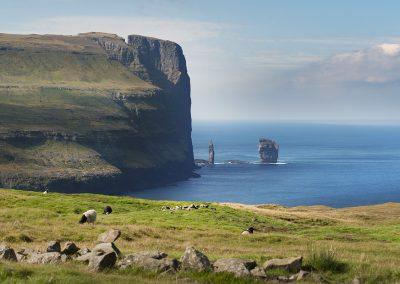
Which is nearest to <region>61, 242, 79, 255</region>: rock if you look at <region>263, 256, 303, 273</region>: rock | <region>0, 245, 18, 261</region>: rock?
<region>0, 245, 18, 261</region>: rock

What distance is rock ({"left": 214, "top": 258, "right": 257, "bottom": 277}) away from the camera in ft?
64.4

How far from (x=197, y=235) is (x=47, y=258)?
1672cm

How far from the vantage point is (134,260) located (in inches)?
813

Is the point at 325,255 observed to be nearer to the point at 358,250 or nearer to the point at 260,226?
the point at 358,250

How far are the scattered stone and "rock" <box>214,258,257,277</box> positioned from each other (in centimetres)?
146

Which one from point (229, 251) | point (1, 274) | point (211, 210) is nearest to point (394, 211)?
point (211, 210)

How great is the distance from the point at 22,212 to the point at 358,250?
23.6 meters

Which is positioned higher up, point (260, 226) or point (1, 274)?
point (1, 274)

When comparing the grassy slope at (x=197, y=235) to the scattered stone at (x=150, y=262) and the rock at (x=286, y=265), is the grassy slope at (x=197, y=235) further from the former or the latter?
the rock at (x=286, y=265)

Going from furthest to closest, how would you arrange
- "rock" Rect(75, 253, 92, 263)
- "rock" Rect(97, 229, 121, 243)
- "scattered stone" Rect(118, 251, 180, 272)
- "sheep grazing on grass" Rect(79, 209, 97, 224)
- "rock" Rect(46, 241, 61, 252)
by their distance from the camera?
"sheep grazing on grass" Rect(79, 209, 97, 224) → "rock" Rect(97, 229, 121, 243) → "rock" Rect(46, 241, 61, 252) → "rock" Rect(75, 253, 92, 263) → "scattered stone" Rect(118, 251, 180, 272)

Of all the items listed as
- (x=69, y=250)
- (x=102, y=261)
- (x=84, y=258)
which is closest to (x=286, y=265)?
(x=102, y=261)

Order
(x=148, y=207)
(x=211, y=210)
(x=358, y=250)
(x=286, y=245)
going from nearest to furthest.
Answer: (x=358, y=250) < (x=286, y=245) < (x=211, y=210) < (x=148, y=207)

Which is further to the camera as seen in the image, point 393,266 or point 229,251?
point 229,251

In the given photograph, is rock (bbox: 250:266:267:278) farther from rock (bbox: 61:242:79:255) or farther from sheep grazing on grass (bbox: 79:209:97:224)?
sheep grazing on grass (bbox: 79:209:97:224)
